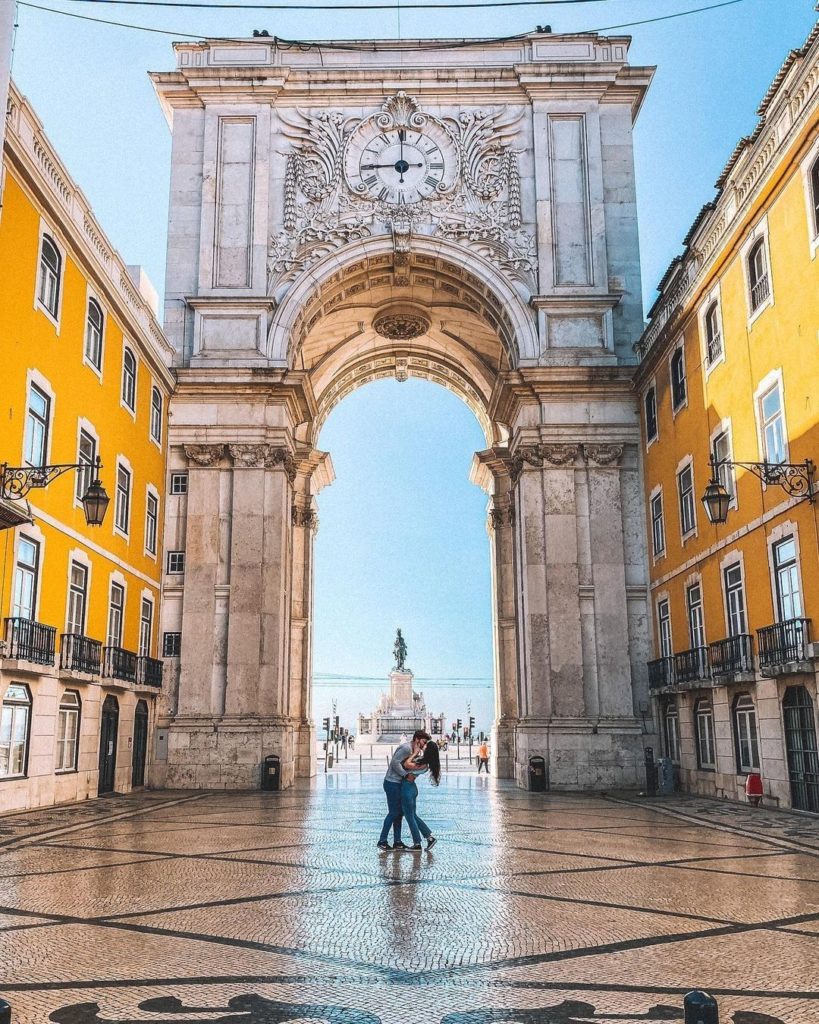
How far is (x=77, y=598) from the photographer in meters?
20.2

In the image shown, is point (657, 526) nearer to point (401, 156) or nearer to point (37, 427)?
point (401, 156)

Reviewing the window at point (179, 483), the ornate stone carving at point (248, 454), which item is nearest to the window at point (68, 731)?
the window at point (179, 483)

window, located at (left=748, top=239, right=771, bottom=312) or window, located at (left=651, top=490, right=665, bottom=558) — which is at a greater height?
window, located at (left=748, top=239, right=771, bottom=312)

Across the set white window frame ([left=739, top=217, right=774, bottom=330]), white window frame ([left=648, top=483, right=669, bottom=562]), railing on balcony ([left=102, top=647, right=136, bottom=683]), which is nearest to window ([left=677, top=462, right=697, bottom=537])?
white window frame ([left=648, top=483, right=669, bottom=562])

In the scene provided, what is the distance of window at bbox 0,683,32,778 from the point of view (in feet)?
54.9

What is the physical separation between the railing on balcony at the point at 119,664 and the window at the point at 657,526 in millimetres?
14253

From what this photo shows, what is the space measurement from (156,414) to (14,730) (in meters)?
12.1

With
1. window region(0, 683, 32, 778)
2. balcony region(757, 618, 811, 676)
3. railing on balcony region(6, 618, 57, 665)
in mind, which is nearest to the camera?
balcony region(757, 618, 811, 676)

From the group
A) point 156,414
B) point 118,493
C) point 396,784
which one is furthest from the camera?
point 156,414

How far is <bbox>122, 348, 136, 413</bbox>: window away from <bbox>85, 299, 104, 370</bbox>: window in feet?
6.12

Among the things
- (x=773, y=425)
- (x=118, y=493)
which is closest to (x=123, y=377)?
(x=118, y=493)

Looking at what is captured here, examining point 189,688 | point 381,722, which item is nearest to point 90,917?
point 189,688

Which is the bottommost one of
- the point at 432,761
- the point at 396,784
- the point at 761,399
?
the point at 396,784

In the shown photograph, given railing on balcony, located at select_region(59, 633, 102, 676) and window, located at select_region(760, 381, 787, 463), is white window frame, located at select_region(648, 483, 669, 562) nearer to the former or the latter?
window, located at select_region(760, 381, 787, 463)
